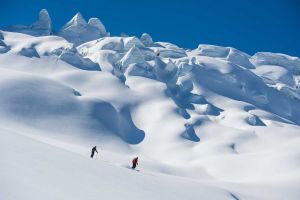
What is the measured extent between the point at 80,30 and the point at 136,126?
8924cm

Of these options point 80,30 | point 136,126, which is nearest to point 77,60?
point 136,126

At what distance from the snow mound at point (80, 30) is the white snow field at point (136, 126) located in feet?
21.2

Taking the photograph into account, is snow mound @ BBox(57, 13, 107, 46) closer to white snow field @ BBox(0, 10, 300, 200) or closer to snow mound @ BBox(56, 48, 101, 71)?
white snow field @ BBox(0, 10, 300, 200)

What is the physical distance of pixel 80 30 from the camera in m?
180

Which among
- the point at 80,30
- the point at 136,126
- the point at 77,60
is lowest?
the point at 136,126

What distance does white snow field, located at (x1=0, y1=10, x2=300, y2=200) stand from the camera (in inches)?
874

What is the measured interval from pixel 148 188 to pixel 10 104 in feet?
227

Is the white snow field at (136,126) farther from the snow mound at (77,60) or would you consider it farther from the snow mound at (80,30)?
the snow mound at (80,30)

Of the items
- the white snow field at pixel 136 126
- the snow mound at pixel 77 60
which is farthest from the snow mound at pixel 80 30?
the snow mound at pixel 77 60

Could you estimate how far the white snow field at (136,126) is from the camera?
22203 mm

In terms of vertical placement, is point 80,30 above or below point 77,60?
above

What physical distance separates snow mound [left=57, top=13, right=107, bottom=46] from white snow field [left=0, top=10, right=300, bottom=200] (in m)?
6.47

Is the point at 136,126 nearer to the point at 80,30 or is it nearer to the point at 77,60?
the point at 77,60

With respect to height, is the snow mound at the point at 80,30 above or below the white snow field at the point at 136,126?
above
